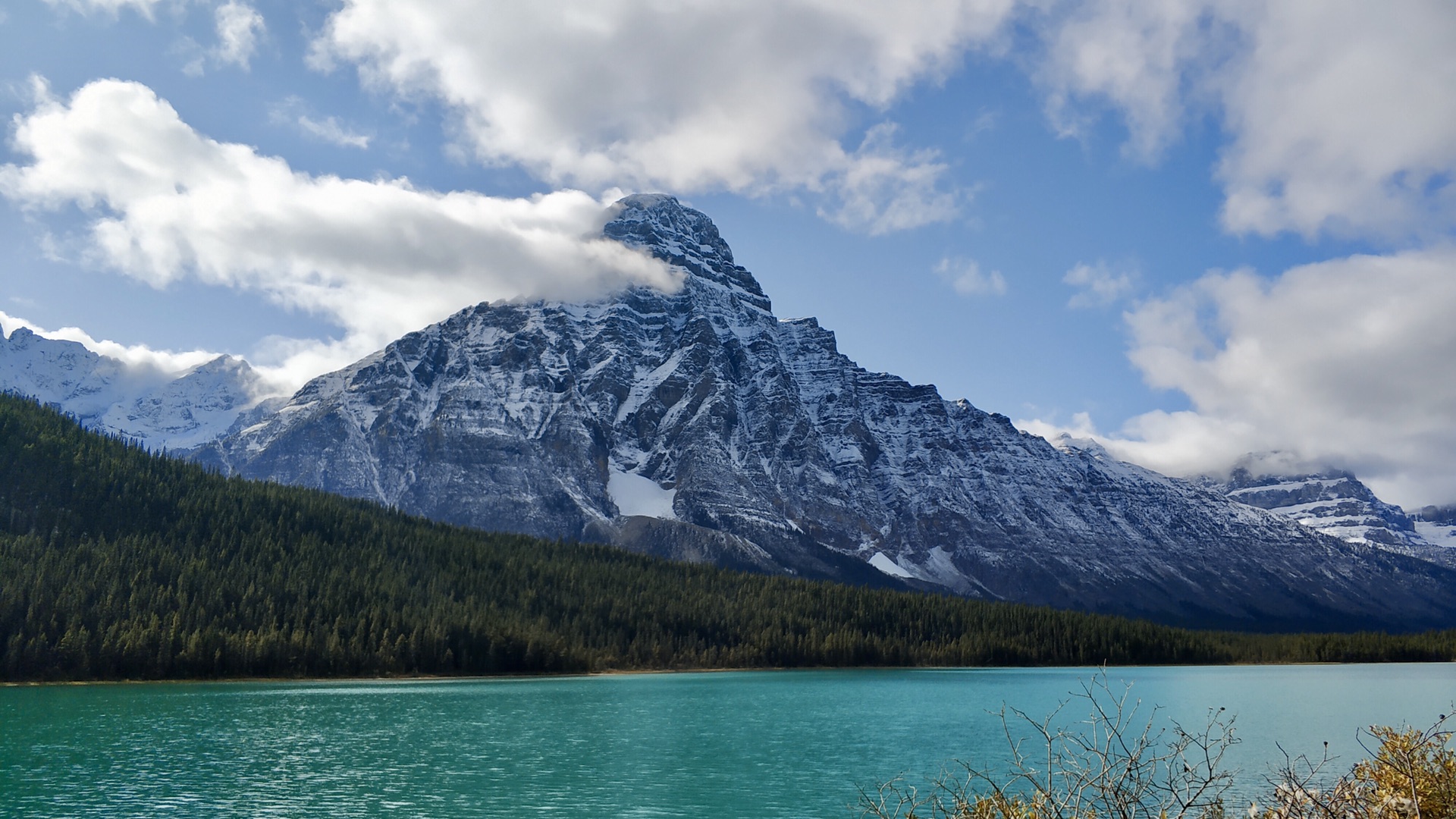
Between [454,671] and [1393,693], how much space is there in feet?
387

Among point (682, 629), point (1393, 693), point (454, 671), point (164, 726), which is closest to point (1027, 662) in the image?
point (682, 629)

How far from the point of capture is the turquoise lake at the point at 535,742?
43188 millimetres

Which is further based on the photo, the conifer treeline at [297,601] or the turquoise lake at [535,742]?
the conifer treeline at [297,601]

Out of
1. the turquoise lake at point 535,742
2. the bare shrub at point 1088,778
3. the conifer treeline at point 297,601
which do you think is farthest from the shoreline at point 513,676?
the bare shrub at point 1088,778

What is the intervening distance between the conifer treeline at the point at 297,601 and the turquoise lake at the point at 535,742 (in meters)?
10.7

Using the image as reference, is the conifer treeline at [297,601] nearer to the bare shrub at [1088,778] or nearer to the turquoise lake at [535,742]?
the turquoise lake at [535,742]

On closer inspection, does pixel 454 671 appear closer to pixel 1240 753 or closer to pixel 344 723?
pixel 344 723

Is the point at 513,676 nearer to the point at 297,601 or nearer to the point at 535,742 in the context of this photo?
the point at 297,601

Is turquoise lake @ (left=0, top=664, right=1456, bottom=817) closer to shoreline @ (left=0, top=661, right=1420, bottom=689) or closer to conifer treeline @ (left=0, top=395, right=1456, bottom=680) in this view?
shoreline @ (left=0, top=661, right=1420, bottom=689)

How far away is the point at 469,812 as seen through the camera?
40.4 m

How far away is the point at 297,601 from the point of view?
470 ft

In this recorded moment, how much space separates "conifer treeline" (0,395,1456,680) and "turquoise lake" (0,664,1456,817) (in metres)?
10.7

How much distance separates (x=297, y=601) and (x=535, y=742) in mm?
93454

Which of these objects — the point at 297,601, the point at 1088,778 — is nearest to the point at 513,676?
the point at 297,601
